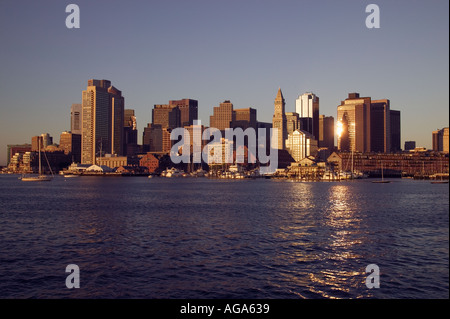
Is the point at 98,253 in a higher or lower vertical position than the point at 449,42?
lower

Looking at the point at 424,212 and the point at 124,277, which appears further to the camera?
the point at 424,212

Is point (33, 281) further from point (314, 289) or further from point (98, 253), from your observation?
point (314, 289)

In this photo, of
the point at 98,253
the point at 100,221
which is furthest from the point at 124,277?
the point at 100,221

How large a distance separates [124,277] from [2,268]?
10047mm

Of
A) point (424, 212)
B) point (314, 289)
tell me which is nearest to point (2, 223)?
point (314, 289)

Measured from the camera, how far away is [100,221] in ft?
188

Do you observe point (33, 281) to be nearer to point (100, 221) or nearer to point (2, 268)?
point (2, 268)

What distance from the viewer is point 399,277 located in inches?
1121

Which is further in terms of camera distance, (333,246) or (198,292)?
(333,246)
